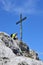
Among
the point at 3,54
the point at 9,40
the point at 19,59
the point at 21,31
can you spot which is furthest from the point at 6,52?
the point at 21,31

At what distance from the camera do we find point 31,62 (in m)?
17.6

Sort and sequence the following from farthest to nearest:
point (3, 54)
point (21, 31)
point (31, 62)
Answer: point (21, 31) < point (3, 54) < point (31, 62)

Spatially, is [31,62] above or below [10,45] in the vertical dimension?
below

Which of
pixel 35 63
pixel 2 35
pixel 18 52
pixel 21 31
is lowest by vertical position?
pixel 35 63

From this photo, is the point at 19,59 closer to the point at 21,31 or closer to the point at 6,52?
the point at 6,52

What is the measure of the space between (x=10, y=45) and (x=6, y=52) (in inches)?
109

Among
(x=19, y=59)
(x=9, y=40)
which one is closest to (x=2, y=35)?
(x=9, y=40)

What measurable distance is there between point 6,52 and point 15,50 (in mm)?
2418

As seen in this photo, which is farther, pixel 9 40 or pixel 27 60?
pixel 9 40

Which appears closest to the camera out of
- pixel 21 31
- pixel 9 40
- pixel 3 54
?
pixel 3 54

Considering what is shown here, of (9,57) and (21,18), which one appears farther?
(21,18)

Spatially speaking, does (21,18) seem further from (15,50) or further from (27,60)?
(27,60)

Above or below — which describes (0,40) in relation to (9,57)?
above

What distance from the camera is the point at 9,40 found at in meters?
22.7
